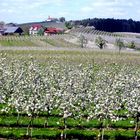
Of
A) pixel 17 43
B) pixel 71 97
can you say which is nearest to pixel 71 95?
pixel 71 97

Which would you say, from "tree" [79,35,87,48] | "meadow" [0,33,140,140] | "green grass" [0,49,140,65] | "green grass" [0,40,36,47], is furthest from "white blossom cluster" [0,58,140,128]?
"tree" [79,35,87,48]

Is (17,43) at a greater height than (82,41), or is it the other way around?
(82,41)

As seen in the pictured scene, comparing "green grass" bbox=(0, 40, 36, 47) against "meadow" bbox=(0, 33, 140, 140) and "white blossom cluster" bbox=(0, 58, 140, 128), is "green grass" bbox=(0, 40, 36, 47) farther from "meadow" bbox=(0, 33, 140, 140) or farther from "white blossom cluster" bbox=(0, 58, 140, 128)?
"meadow" bbox=(0, 33, 140, 140)

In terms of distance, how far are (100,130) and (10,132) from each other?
7.67m

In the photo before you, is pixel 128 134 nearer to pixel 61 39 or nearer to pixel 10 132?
pixel 10 132

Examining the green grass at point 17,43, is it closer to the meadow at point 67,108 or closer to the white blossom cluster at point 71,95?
the white blossom cluster at point 71,95

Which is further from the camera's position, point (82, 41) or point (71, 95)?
point (82, 41)

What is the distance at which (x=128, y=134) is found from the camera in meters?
39.1

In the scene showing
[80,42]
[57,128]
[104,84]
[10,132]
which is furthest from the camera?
[80,42]

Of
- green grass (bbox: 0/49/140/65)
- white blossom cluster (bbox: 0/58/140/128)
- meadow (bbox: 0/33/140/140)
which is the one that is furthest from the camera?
green grass (bbox: 0/49/140/65)

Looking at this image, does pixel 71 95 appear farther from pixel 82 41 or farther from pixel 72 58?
pixel 82 41

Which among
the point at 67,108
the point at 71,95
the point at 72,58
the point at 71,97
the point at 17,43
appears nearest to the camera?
the point at 67,108

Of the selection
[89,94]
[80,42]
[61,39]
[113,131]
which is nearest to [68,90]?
[89,94]

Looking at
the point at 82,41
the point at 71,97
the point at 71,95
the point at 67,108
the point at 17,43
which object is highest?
the point at 71,95
